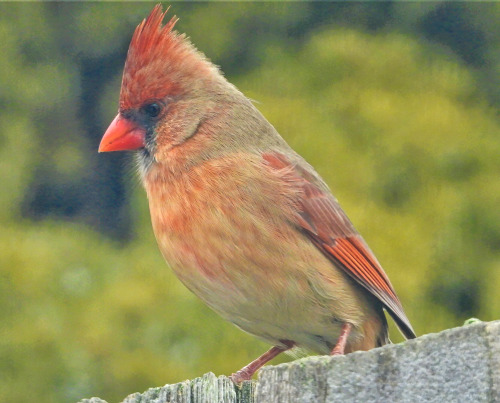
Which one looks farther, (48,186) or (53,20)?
(53,20)

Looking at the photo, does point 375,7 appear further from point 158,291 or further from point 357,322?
point 357,322

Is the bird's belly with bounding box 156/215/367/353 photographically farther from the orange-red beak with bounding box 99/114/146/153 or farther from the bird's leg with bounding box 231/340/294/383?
the orange-red beak with bounding box 99/114/146/153

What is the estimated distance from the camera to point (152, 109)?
128 inches

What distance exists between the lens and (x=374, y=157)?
734cm

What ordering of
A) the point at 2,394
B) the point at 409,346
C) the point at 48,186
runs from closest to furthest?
the point at 409,346 < the point at 2,394 < the point at 48,186

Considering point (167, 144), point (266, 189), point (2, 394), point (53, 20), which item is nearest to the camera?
point (266, 189)

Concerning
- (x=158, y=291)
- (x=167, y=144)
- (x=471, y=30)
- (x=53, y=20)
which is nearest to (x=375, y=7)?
(x=471, y=30)

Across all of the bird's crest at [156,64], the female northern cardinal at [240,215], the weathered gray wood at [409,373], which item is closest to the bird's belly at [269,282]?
the female northern cardinal at [240,215]

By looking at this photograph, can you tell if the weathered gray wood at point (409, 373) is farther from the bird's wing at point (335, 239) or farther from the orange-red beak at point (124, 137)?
the orange-red beak at point (124, 137)

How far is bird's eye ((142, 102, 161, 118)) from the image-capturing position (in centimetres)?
324

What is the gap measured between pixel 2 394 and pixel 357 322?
4.17 m

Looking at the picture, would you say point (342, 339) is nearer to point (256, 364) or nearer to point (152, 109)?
point (256, 364)

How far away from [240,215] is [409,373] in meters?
1.17

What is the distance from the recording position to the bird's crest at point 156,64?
3.13 metres
